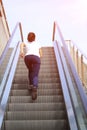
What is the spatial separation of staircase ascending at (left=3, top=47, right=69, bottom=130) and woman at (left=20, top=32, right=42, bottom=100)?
31cm

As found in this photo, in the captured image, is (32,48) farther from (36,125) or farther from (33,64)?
(36,125)

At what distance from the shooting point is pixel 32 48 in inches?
328

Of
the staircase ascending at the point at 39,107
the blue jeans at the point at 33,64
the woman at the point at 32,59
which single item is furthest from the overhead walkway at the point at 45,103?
the blue jeans at the point at 33,64

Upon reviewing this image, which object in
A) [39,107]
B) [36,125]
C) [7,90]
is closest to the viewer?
[36,125]

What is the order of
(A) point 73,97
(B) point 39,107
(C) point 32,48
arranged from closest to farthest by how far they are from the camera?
(A) point 73,97
(B) point 39,107
(C) point 32,48

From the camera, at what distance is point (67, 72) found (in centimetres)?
891

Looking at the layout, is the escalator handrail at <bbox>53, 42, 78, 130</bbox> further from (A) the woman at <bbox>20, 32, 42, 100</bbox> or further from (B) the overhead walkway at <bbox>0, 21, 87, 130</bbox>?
(A) the woman at <bbox>20, 32, 42, 100</bbox>

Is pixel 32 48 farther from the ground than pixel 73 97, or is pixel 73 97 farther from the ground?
pixel 32 48

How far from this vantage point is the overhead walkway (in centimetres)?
657

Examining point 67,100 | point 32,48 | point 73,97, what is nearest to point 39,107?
point 67,100

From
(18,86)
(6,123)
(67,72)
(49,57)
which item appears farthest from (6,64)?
(6,123)

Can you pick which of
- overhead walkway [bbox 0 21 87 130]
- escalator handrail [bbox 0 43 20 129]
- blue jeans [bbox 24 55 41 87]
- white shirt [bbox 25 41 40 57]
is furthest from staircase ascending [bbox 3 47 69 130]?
white shirt [bbox 25 41 40 57]

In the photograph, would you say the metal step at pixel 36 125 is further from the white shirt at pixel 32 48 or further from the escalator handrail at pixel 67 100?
the white shirt at pixel 32 48

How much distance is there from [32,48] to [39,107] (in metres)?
1.47
